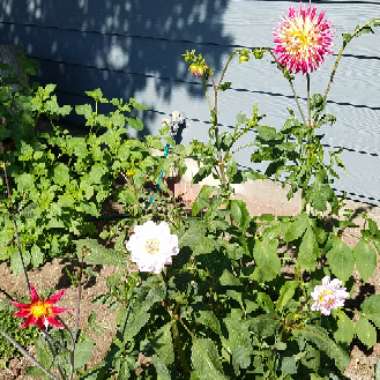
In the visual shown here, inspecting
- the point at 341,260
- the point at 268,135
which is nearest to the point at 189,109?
the point at 268,135

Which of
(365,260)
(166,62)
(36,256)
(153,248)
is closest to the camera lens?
(153,248)

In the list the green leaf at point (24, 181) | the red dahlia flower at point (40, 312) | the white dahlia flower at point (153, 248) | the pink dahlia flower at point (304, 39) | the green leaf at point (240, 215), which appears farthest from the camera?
the green leaf at point (24, 181)

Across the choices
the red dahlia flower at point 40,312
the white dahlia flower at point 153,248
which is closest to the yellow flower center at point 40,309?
the red dahlia flower at point 40,312

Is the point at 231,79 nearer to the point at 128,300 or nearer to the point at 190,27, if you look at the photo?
the point at 190,27

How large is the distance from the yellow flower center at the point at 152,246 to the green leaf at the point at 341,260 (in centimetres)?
96

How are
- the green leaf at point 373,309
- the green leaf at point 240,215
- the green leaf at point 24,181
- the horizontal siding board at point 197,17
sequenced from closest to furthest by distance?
the green leaf at point 240,215, the green leaf at point 373,309, the green leaf at point 24,181, the horizontal siding board at point 197,17

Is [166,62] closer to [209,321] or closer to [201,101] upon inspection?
[201,101]

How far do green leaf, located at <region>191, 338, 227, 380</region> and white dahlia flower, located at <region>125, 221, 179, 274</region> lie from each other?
45 cm

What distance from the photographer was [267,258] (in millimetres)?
2525

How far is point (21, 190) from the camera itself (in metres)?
3.60

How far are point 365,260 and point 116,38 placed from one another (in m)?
3.59

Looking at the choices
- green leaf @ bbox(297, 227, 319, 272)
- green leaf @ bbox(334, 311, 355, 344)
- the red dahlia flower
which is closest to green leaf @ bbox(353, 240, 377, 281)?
green leaf @ bbox(297, 227, 319, 272)

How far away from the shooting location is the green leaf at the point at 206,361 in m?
2.05

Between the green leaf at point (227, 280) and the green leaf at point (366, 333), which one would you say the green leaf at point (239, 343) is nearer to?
the green leaf at point (227, 280)
